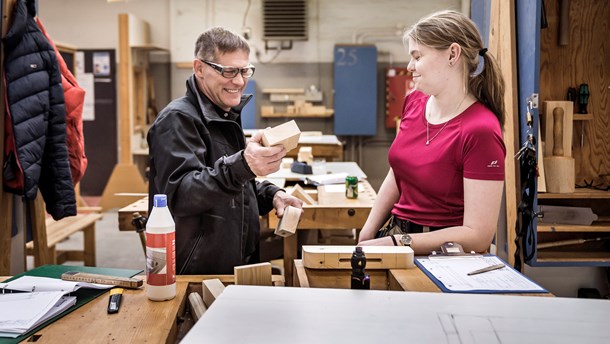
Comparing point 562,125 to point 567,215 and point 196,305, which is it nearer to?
point 567,215

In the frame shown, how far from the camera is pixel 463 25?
2.01m

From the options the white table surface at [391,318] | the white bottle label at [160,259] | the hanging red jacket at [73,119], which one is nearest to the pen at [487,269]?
the white table surface at [391,318]

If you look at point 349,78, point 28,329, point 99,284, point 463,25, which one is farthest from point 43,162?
point 349,78

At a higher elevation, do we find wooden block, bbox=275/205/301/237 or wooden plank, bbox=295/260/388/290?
wooden block, bbox=275/205/301/237

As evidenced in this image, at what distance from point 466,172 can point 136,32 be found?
665cm

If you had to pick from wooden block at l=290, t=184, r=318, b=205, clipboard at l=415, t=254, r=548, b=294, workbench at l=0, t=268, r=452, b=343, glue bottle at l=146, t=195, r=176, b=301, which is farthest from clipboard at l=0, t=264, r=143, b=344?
wooden block at l=290, t=184, r=318, b=205

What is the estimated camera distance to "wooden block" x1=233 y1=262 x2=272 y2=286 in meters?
1.32

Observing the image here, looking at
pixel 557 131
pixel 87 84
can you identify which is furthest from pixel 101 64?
pixel 557 131

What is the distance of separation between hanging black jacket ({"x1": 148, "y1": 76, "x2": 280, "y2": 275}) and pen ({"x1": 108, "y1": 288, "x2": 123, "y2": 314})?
389 mm

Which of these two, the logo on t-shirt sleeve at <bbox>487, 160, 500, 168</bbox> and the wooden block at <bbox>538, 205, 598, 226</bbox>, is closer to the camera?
the logo on t-shirt sleeve at <bbox>487, 160, 500, 168</bbox>

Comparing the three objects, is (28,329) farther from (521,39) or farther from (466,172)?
(521,39)

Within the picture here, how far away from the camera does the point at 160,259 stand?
1357 mm

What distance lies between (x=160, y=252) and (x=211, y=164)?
60cm

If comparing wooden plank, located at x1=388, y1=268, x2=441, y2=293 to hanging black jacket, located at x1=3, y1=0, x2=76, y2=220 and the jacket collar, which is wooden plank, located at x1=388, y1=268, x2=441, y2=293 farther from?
hanging black jacket, located at x1=3, y1=0, x2=76, y2=220
